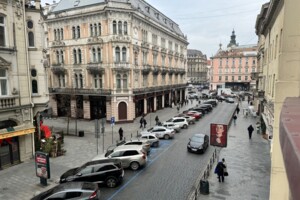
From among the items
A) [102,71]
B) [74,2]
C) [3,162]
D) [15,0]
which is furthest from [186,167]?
[74,2]

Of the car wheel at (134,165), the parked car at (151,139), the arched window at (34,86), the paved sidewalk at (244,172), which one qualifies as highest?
the arched window at (34,86)

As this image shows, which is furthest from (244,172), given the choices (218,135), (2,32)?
(2,32)

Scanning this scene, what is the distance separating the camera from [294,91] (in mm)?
5691

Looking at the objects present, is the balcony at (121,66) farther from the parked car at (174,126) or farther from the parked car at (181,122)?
the parked car at (174,126)

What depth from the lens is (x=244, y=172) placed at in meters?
16.2

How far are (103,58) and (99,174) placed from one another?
23.7 meters

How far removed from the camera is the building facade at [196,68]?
138 meters

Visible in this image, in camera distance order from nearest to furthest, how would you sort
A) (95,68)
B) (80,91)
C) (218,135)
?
(218,135) < (95,68) < (80,91)

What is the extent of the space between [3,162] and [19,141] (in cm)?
187

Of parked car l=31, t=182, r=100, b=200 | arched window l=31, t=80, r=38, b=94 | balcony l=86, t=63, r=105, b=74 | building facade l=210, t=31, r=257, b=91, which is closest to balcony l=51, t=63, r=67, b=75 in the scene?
balcony l=86, t=63, r=105, b=74

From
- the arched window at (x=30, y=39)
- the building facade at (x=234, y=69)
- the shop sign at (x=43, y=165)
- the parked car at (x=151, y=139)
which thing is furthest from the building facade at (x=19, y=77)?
the building facade at (x=234, y=69)

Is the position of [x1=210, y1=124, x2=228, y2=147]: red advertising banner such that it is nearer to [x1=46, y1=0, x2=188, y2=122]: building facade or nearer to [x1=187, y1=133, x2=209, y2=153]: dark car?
[x1=187, y1=133, x2=209, y2=153]: dark car

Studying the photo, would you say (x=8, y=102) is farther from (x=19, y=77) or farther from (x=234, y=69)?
(x=234, y=69)

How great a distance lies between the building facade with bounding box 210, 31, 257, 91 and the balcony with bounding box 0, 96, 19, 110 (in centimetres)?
7769
